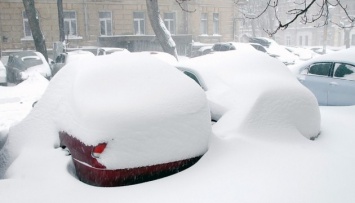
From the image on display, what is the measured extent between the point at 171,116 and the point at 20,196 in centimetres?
144

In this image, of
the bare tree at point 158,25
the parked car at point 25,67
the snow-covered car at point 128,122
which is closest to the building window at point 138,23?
the bare tree at point 158,25

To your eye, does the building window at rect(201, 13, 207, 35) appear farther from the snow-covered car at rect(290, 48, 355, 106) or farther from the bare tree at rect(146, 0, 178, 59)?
the snow-covered car at rect(290, 48, 355, 106)

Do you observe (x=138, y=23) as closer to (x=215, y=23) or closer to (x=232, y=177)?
(x=215, y=23)

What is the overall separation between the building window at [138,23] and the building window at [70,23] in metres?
4.77

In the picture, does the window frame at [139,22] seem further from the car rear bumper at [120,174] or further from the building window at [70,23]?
the car rear bumper at [120,174]

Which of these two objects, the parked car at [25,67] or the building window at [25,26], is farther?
the building window at [25,26]

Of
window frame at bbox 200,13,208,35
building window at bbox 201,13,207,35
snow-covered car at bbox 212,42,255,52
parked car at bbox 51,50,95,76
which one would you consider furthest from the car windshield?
building window at bbox 201,13,207,35

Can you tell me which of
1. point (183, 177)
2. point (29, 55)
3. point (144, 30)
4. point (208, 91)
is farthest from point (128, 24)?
point (183, 177)

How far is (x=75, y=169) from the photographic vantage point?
129 inches

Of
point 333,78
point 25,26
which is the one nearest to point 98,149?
point 333,78

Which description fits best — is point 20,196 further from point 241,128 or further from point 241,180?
point 241,128

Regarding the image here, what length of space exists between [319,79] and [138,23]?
2258 cm

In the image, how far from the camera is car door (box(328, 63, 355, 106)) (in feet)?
23.5

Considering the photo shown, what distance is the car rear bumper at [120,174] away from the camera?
3043 mm
